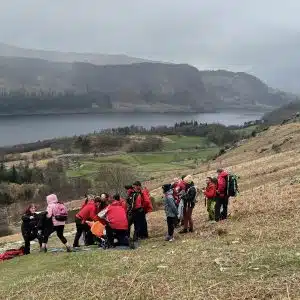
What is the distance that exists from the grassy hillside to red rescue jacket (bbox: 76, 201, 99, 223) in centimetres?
199

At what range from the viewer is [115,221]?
61.0 ft

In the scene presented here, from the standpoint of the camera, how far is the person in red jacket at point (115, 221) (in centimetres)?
1859

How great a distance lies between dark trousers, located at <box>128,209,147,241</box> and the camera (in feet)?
66.6

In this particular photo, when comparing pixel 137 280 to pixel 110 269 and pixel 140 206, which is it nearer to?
pixel 110 269

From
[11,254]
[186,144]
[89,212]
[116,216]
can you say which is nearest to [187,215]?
[116,216]

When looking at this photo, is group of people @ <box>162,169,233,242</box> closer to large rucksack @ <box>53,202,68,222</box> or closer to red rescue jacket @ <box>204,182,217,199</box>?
red rescue jacket @ <box>204,182,217,199</box>

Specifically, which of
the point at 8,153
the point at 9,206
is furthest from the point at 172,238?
the point at 8,153

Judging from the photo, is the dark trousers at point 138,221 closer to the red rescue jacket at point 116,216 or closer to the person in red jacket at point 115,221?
the person in red jacket at point 115,221

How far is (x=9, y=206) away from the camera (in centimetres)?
9988

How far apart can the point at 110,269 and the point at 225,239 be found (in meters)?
4.45

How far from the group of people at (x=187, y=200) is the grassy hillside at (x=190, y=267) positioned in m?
0.67

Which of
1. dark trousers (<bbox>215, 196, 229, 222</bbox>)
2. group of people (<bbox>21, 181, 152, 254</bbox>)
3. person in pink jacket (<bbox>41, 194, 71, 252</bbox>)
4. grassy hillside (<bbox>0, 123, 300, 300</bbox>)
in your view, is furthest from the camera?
dark trousers (<bbox>215, 196, 229, 222</bbox>)

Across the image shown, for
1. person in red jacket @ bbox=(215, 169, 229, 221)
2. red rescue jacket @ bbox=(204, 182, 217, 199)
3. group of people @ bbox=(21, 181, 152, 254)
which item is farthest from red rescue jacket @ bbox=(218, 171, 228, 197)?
group of people @ bbox=(21, 181, 152, 254)

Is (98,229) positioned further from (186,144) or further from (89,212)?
(186,144)
